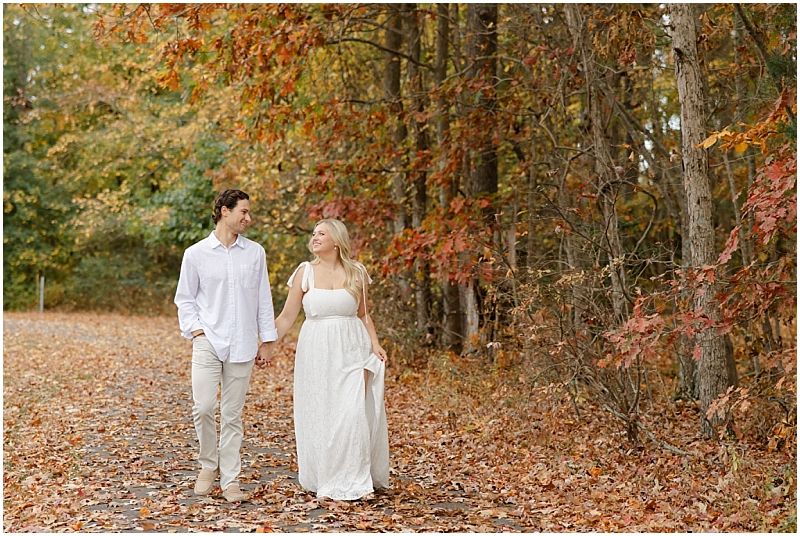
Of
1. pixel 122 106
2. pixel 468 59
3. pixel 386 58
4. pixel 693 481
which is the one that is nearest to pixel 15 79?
pixel 122 106

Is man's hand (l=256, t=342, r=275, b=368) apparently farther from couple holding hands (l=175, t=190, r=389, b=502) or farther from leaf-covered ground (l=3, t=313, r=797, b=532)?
leaf-covered ground (l=3, t=313, r=797, b=532)

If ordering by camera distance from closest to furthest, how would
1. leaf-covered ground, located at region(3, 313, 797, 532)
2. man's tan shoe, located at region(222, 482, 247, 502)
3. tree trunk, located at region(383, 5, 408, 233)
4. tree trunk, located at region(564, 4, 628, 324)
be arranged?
leaf-covered ground, located at region(3, 313, 797, 532)
man's tan shoe, located at region(222, 482, 247, 502)
tree trunk, located at region(564, 4, 628, 324)
tree trunk, located at region(383, 5, 408, 233)

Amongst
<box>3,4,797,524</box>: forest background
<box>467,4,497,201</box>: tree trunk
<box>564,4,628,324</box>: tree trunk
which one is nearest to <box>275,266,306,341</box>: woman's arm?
<box>3,4,797,524</box>: forest background

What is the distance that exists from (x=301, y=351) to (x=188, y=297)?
37.2 inches

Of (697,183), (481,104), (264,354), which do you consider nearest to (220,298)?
A: (264,354)

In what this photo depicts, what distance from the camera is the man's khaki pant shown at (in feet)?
19.9

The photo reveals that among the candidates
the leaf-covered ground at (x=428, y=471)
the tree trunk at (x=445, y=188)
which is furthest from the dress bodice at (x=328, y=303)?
the tree trunk at (x=445, y=188)

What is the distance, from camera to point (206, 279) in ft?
20.2

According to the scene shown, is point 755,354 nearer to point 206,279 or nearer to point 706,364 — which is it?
point 706,364

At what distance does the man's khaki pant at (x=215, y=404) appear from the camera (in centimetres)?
607

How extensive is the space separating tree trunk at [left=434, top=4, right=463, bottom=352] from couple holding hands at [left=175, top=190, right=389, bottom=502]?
5708 millimetres

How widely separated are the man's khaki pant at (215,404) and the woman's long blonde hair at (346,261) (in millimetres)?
903

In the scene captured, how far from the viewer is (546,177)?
38.9ft

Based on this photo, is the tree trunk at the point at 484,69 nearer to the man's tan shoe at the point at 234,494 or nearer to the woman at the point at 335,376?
the woman at the point at 335,376
